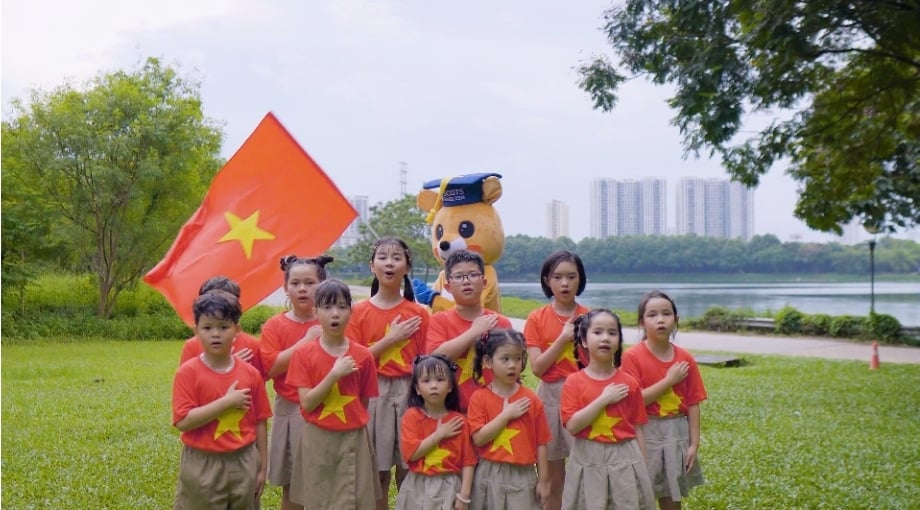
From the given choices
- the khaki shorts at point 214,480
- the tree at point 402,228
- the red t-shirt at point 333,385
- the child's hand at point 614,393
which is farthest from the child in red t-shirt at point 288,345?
the tree at point 402,228

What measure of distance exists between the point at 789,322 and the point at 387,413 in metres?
15.3

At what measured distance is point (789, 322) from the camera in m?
17.3

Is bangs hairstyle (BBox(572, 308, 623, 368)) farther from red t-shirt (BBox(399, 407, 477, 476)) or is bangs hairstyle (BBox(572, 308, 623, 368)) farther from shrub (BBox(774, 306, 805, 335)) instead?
shrub (BBox(774, 306, 805, 335))

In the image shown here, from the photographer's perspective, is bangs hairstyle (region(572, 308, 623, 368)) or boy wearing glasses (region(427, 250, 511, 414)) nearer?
bangs hairstyle (region(572, 308, 623, 368))

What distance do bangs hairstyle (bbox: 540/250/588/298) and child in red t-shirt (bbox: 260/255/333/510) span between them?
3.51 feet

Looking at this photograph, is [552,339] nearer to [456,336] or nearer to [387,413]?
[456,336]

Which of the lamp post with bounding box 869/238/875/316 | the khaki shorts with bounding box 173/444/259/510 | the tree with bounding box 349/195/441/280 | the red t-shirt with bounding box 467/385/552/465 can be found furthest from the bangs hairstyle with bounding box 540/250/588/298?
the tree with bounding box 349/195/441/280

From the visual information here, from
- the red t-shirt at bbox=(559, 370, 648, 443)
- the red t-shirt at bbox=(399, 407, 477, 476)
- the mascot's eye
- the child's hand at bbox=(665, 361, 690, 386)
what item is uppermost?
the mascot's eye

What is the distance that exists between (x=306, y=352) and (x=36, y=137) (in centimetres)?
1577

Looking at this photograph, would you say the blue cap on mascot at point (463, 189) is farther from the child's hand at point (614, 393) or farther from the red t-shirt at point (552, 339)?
the child's hand at point (614, 393)

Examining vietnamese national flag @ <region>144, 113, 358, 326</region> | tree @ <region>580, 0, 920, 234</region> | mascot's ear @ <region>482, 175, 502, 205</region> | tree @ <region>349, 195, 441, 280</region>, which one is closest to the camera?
vietnamese national flag @ <region>144, 113, 358, 326</region>

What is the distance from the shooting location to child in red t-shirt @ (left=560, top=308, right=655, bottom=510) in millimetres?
3242

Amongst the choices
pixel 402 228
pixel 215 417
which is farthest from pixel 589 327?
pixel 402 228

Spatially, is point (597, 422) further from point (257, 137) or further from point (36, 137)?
point (36, 137)
